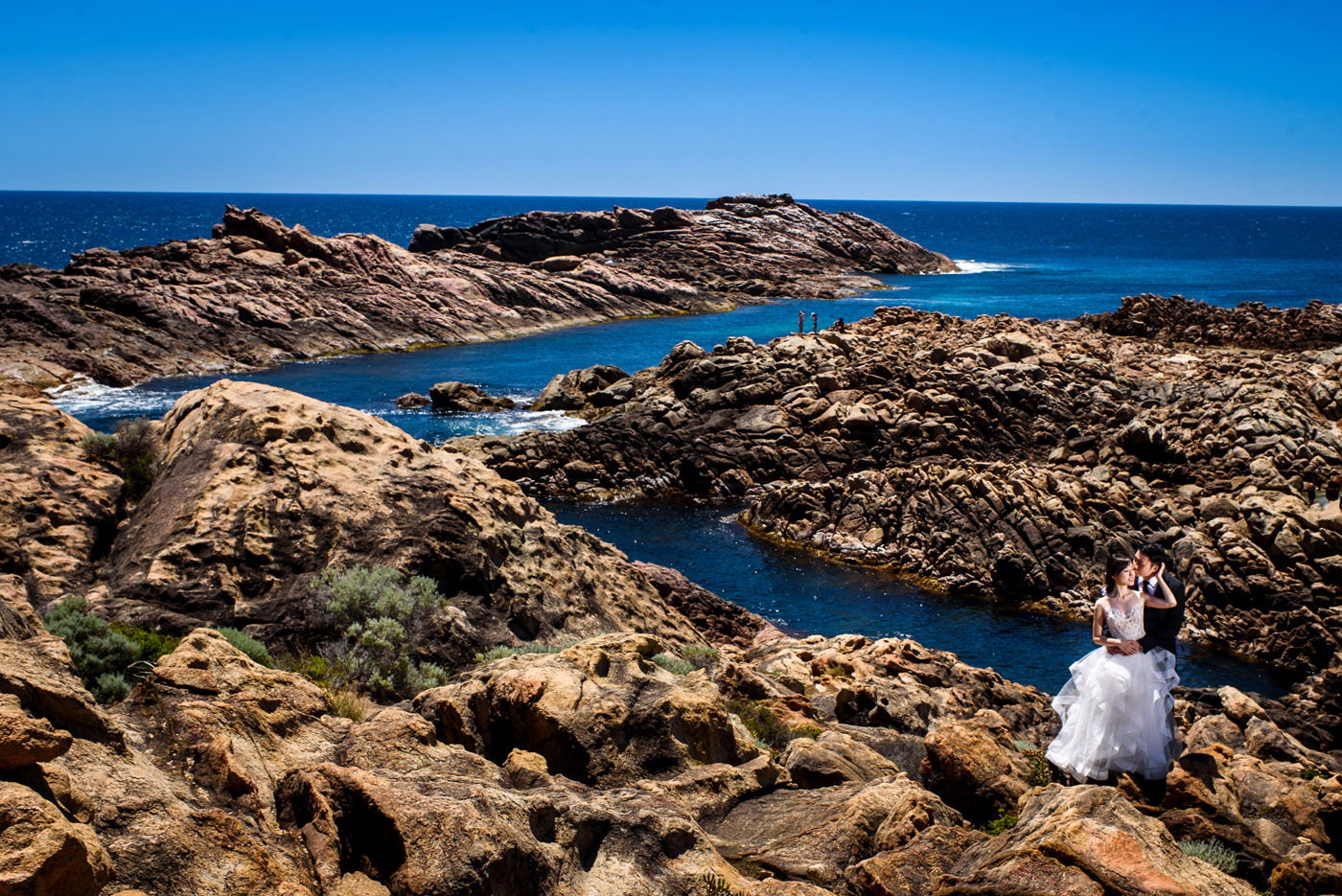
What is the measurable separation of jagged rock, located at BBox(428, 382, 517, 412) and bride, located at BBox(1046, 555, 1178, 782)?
153 feet

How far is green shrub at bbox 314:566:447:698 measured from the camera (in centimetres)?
1153

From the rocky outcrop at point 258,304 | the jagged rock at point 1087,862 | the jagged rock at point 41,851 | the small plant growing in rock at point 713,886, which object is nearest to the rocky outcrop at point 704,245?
the rocky outcrop at point 258,304

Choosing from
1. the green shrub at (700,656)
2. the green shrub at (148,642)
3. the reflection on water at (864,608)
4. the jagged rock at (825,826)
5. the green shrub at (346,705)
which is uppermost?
the green shrub at (148,642)

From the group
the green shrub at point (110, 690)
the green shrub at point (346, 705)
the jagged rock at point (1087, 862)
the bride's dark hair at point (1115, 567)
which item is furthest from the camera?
the bride's dark hair at point (1115, 567)

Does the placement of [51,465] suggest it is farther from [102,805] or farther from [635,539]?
[635,539]

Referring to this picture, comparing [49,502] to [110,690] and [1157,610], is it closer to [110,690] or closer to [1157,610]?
[110,690]

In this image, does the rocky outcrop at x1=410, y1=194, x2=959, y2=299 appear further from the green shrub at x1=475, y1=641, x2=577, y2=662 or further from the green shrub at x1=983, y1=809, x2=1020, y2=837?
the green shrub at x1=983, y1=809, x2=1020, y2=837

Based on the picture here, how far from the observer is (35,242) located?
160 metres

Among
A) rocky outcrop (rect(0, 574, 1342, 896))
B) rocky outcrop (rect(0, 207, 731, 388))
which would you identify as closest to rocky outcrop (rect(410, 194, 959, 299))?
rocky outcrop (rect(0, 207, 731, 388))

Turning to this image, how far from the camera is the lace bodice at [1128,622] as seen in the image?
34.1ft

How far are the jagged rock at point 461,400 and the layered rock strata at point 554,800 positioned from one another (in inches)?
1767

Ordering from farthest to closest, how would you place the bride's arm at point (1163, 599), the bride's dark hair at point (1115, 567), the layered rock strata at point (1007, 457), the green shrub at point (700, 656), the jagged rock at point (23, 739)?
the layered rock strata at point (1007, 457) < the green shrub at point (700, 656) < the bride's dark hair at point (1115, 567) < the bride's arm at point (1163, 599) < the jagged rock at point (23, 739)

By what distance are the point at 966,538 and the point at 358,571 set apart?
78.4ft

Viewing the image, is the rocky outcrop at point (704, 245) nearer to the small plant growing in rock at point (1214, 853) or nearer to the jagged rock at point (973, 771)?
the jagged rock at point (973, 771)
